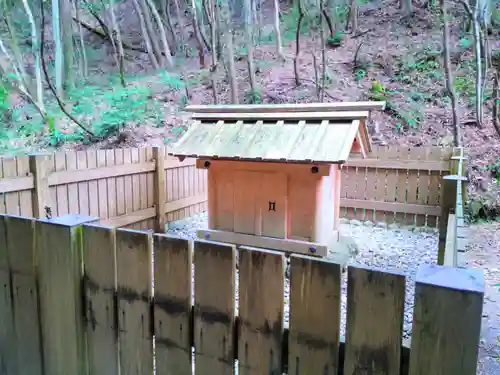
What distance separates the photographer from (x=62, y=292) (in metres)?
1.75

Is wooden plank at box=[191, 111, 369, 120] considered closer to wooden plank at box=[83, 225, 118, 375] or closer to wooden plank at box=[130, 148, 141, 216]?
wooden plank at box=[130, 148, 141, 216]

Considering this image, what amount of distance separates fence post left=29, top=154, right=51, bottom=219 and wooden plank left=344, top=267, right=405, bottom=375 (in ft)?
14.9

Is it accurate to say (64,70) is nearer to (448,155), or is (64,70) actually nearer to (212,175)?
(212,175)

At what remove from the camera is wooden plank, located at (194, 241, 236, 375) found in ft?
4.60

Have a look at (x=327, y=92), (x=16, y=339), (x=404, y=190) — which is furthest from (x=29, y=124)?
(x=16, y=339)

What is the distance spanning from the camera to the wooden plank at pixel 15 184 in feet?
14.2

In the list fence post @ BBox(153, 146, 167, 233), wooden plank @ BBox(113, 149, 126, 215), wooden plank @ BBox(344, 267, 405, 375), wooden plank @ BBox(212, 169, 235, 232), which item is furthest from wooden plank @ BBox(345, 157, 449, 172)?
wooden plank @ BBox(344, 267, 405, 375)

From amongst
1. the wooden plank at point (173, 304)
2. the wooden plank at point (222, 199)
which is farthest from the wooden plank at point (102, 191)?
the wooden plank at point (173, 304)

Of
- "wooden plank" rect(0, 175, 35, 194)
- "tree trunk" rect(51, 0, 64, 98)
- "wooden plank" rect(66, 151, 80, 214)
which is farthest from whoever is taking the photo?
"tree trunk" rect(51, 0, 64, 98)

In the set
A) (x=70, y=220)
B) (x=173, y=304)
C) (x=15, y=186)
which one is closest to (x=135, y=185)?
(x=15, y=186)

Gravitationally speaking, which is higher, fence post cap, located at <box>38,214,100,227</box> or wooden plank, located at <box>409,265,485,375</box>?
fence post cap, located at <box>38,214,100,227</box>

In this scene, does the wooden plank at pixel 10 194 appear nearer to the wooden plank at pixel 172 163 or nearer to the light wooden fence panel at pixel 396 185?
the wooden plank at pixel 172 163

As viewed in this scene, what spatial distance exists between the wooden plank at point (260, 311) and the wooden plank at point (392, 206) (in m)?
7.01

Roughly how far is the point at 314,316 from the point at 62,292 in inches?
45.8
